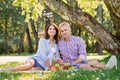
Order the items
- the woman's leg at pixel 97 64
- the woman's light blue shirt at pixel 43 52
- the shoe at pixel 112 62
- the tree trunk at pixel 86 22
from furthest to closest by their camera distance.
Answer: the tree trunk at pixel 86 22 < the woman's light blue shirt at pixel 43 52 < the woman's leg at pixel 97 64 < the shoe at pixel 112 62

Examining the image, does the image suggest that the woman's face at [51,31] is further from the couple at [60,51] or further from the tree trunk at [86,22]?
the tree trunk at [86,22]

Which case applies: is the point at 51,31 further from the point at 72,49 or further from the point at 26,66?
the point at 26,66

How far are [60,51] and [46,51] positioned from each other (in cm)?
43

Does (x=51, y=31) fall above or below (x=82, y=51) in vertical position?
above

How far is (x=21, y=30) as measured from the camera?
47594 mm

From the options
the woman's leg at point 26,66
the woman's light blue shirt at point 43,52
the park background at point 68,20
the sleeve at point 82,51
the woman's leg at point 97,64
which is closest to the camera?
the woman's leg at point 26,66

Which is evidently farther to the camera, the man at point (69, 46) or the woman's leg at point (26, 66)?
the man at point (69, 46)

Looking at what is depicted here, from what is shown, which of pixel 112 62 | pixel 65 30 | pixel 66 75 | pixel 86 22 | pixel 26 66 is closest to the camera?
pixel 66 75

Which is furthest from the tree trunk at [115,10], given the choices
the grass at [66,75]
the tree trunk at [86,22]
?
the grass at [66,75]

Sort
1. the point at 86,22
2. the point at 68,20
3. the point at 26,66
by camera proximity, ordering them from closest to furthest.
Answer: the point at 26,66, the point at 86,22, the point at 68,20

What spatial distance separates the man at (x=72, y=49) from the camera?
29.9 ft

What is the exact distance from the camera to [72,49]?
938cm

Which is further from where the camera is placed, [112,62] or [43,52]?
[43,52]

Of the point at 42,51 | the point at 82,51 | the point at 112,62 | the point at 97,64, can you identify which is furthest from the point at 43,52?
the point at 112,62
